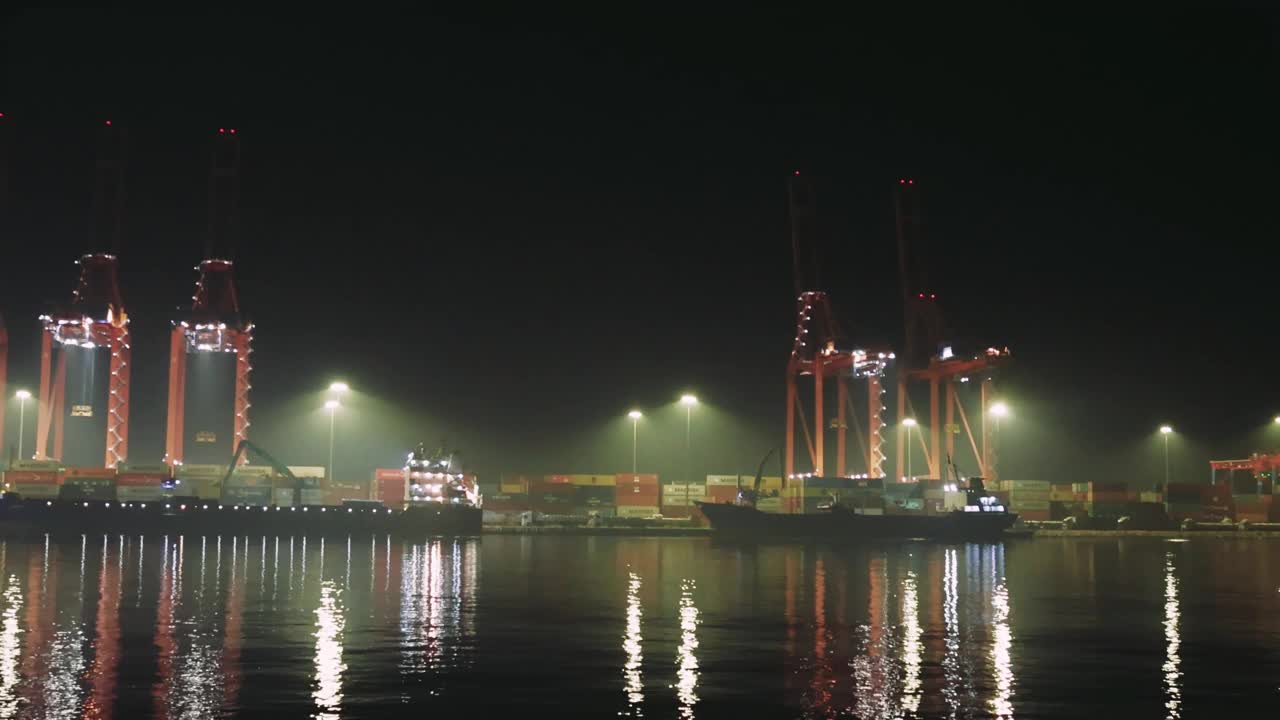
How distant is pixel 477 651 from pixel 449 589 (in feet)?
37.5

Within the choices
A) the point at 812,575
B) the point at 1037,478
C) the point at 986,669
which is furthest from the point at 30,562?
the point at 1037,478

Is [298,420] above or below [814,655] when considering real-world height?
above

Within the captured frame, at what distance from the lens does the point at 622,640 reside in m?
20.0

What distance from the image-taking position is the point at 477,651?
18562mm

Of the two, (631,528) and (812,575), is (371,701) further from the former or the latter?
(631,528)

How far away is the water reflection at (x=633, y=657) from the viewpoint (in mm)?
14852

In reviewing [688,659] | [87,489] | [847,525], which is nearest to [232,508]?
[87,489]

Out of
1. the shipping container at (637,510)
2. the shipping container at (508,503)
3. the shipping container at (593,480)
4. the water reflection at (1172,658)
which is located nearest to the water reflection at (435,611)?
the water reflection at (1172,658)

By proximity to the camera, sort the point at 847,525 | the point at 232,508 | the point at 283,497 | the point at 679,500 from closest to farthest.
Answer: the point at 232,508
the point at 283,497
the point at 847,525
the point at 679,500

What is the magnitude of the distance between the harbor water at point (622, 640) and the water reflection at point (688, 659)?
59 millimetres

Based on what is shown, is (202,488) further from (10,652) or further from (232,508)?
→ (10,652)

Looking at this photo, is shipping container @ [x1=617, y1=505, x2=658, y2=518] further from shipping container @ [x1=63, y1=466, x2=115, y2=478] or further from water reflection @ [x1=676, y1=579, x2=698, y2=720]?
water reflection @ [x1=676, y1=579, x2=698, y2=720]

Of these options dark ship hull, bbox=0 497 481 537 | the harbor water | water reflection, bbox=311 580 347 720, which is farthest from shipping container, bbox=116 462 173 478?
water reflection, bbox=311 580 347 720

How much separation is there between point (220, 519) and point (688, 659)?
5208cm
